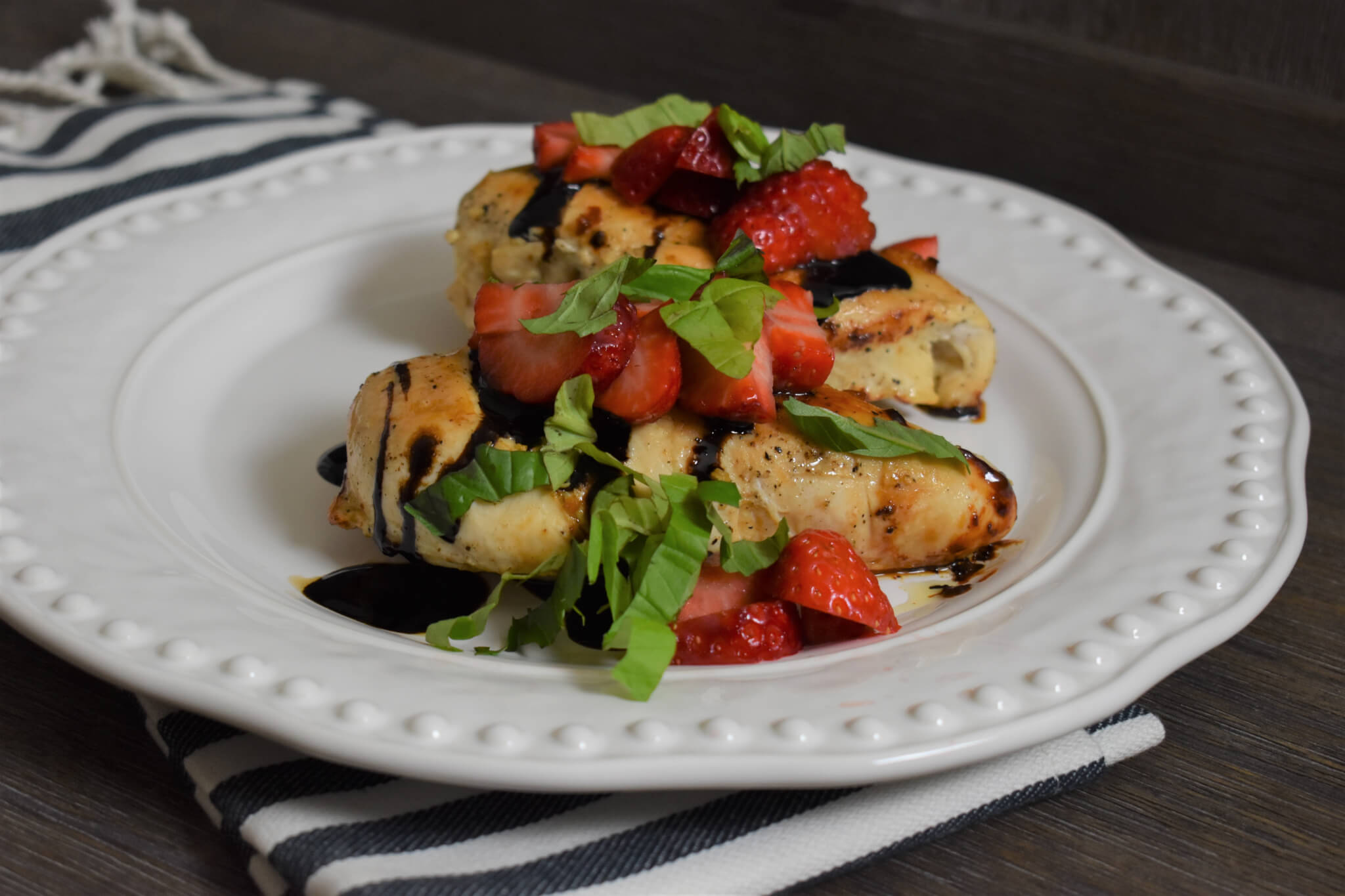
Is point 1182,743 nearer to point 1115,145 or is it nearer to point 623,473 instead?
point 623,473

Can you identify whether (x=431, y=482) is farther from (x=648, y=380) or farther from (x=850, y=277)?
(x=850, y=277)

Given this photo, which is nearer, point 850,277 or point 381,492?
point 381,492

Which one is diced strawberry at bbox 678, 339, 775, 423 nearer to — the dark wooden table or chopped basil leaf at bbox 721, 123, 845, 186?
chopped basil leaf at bbox 721, 123, 845, 186

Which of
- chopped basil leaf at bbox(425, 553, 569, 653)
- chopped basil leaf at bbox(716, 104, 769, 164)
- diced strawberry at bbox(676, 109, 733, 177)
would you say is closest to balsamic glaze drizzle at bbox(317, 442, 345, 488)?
chopped basil leaf at bbox(425, 553, 569, 653)

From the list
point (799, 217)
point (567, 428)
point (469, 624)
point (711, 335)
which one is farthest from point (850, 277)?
point (469, 624)

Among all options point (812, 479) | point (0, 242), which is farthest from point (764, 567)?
point (0, 242)

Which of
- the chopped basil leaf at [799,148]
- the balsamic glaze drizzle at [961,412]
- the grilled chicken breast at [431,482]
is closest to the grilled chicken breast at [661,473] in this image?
the grilled chicken breast at [431,482]
